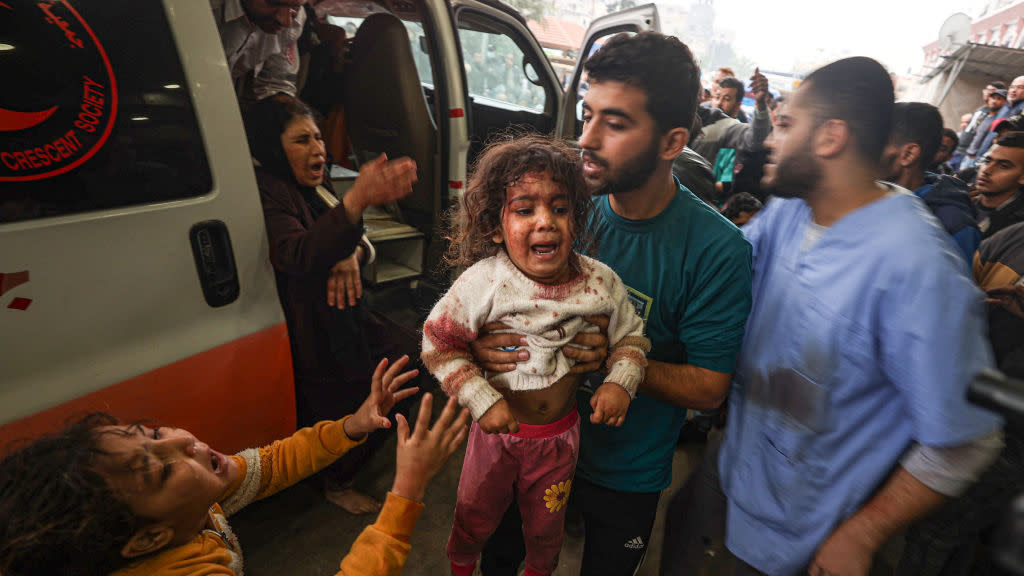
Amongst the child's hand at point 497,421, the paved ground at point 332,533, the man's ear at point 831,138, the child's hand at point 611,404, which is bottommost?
the paved ground at point 332,533

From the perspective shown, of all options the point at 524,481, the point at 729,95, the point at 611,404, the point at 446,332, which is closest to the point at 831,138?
the point at 611,404

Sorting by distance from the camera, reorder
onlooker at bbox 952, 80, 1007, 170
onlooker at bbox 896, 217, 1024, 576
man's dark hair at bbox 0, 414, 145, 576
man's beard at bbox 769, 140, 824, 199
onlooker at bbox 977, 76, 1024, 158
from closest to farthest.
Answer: man's dark hair at bbox 0, 414, 145, 576 → man's beard at bbox 769, 140, 824, 199 → onlooker at bbox 896, 217, 1024, 576 → onlooker at bbox 977, 76, 1024, 158 → onlooker at bbox 952, 80, 1007, 170

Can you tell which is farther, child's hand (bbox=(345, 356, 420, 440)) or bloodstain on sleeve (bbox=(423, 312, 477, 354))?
child's hand (bbox=(345, 356, 420, 440))

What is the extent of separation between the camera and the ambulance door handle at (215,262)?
4.60 feet

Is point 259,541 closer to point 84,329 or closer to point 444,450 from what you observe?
point 84,329

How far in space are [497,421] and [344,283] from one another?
120cm

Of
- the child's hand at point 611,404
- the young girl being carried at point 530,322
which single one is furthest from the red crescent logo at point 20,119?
the child's hand at point 611,404

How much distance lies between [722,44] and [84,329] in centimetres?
4225

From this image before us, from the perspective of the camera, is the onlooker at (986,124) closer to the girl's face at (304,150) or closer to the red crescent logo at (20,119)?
the girl's face at (304,150)

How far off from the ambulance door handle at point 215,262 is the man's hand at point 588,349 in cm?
115

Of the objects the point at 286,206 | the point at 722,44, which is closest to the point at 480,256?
the point at 286,206

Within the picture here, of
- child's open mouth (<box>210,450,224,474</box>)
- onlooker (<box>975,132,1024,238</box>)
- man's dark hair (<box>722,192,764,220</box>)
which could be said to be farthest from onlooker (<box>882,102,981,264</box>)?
child's open mouth (<box>210,450,224,474</box>)

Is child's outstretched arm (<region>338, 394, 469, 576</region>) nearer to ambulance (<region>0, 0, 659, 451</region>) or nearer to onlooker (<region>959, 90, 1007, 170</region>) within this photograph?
ambulance (<region>0, 0, 659, 451</region>)

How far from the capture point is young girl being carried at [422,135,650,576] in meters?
1.12
